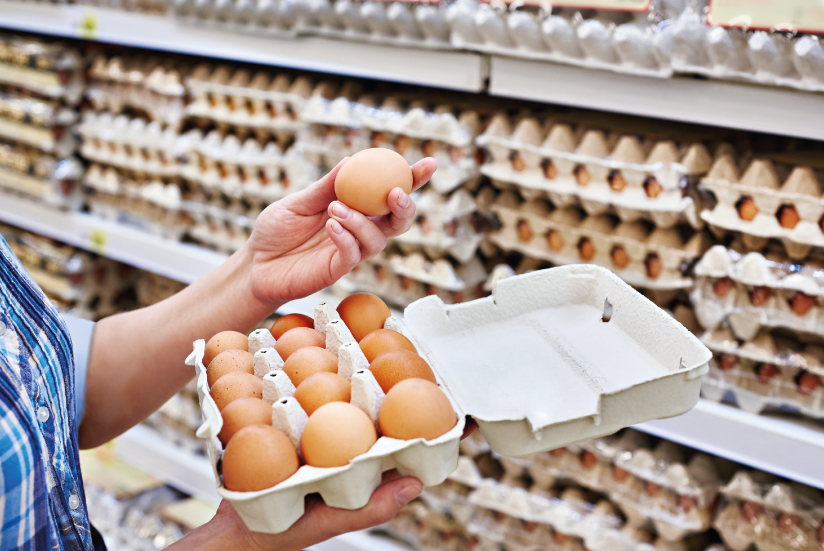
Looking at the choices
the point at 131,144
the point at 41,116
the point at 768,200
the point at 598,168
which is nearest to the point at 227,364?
the point at 598,168

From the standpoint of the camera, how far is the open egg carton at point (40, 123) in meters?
2.33

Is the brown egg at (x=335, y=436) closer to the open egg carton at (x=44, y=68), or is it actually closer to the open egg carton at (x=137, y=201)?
the open egg carton at (x=137, y=201)

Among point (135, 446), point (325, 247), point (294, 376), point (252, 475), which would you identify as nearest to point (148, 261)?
point (135, 446)

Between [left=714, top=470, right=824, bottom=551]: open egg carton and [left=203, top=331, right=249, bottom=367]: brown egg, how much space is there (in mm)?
1055

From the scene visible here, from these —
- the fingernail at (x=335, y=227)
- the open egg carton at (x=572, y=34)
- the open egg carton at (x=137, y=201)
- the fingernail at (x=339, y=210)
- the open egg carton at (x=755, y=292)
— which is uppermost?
the open egg carton at (x=572, y=34)

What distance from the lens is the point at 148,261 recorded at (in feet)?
7.32

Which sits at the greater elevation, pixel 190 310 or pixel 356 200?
pixel 356 200

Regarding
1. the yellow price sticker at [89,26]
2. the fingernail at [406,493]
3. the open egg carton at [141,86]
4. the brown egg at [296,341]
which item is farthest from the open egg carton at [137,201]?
the fingernail at [406,493]

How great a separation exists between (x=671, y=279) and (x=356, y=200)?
0.75m

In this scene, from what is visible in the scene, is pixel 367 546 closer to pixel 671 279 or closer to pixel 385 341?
pixel 671 279

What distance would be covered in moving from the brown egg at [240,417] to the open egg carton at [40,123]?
1.99 metres

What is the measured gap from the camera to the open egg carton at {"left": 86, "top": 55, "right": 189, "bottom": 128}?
2102mm

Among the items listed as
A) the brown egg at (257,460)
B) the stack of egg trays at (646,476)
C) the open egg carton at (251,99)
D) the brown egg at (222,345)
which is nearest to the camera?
the brown egg at (257,460)

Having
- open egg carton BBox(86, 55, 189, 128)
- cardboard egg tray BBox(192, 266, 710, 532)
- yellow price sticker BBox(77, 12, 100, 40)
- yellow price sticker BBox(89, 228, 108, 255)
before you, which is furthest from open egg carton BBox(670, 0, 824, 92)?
yellow price sticker BBox(89, 228, 108, 255)
